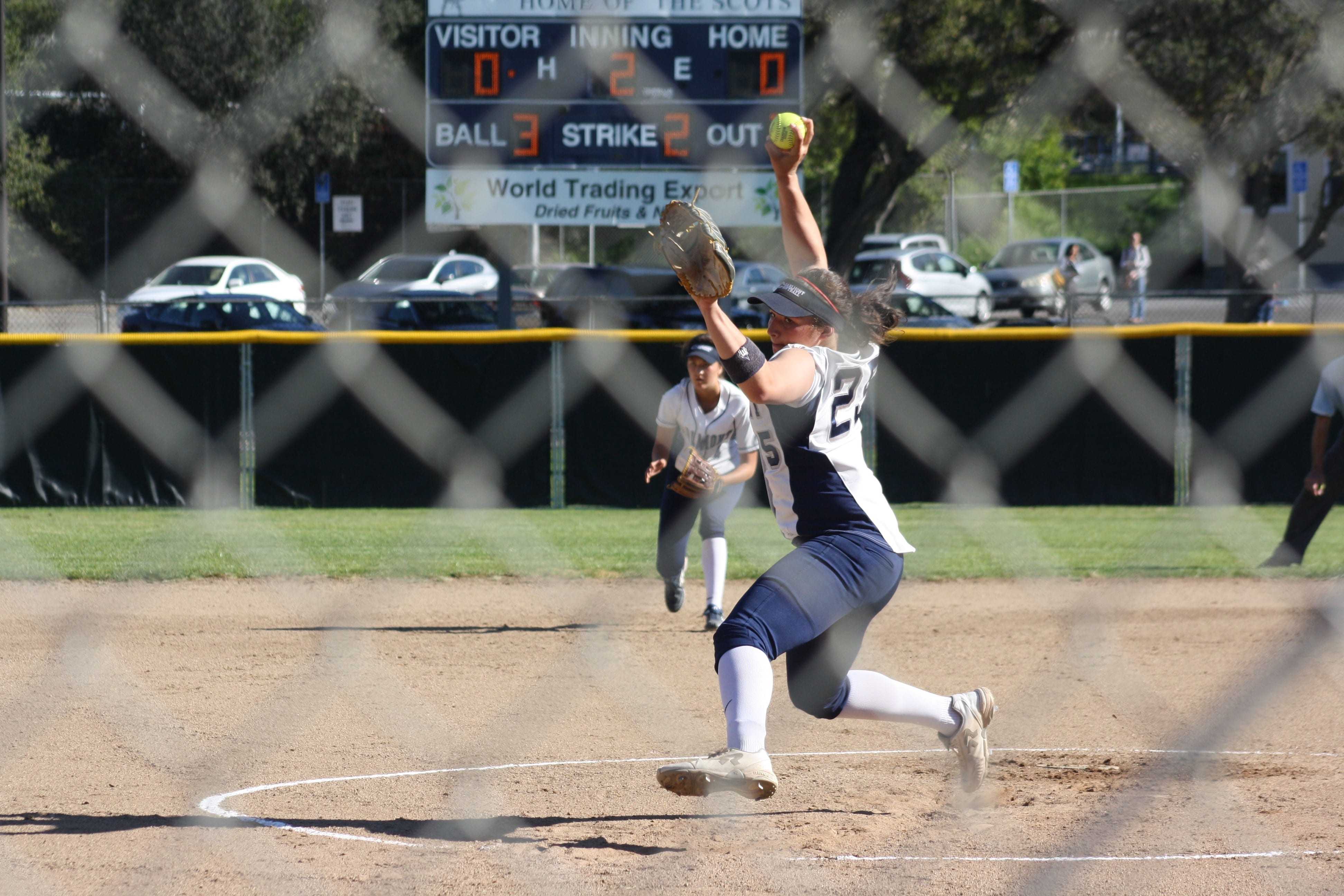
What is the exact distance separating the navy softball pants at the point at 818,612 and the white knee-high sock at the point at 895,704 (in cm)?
4

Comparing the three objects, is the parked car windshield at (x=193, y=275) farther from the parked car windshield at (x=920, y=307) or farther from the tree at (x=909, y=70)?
the parked car windshield at (x=920, y=307)

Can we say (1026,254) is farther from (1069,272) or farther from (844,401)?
(844,401)

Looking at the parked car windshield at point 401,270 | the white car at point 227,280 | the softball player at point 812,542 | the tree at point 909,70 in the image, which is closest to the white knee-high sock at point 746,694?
the softball player at point 812,542

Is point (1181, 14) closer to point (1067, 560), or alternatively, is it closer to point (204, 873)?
point (1067, 560)

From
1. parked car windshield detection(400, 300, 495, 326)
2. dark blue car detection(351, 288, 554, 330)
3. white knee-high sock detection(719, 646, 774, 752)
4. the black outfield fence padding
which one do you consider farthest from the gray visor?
parked car windshield detection(400, 300, 495, 326)

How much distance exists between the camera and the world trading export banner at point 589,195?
11320 millimetres

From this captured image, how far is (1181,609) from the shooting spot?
24.6ft

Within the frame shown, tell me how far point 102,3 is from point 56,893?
15283mm

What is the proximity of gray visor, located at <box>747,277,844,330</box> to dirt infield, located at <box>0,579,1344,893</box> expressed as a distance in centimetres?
133

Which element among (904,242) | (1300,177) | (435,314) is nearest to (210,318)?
(435,314)

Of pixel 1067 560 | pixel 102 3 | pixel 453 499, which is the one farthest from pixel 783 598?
pixel 102 3

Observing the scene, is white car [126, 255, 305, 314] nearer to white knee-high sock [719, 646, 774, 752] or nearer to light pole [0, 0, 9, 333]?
light pole [0, 0, 9, 333]

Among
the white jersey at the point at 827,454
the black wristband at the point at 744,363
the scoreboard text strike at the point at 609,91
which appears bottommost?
the white jersey at the point at 827,454

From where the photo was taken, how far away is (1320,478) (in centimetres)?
793
